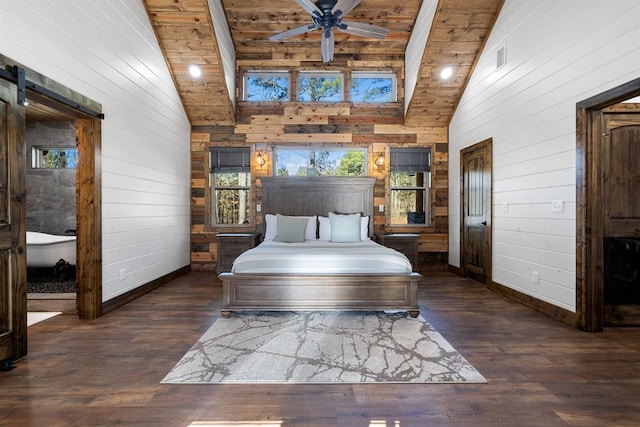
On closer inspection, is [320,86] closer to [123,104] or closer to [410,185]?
[410,185]

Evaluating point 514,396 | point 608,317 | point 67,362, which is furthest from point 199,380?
point 608,317

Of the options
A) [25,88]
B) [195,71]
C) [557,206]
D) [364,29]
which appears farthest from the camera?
[195,71]

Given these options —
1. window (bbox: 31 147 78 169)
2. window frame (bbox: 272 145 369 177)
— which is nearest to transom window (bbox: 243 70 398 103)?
window frame (bbox: 272 145 369 177)

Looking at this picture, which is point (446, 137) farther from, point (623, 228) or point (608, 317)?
point (608, 317)

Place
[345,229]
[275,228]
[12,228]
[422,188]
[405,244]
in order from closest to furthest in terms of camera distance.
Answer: [12,228] < [345,229] < [275,228] < [405,244] < [422,188]

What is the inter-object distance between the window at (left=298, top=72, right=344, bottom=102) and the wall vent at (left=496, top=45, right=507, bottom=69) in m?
2.73

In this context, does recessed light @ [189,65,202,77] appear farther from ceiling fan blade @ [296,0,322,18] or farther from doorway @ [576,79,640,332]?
doorway @ [576,79,640,332]

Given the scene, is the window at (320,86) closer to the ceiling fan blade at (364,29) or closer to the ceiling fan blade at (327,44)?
the ceiling fan blade at (327,44)

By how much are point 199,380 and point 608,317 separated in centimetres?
378

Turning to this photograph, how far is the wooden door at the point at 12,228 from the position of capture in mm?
2445

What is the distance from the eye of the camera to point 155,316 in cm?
367

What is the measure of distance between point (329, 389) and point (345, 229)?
10.4 feet

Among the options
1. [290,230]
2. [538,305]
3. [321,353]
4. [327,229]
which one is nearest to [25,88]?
[321,353]

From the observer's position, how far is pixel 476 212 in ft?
18.1
